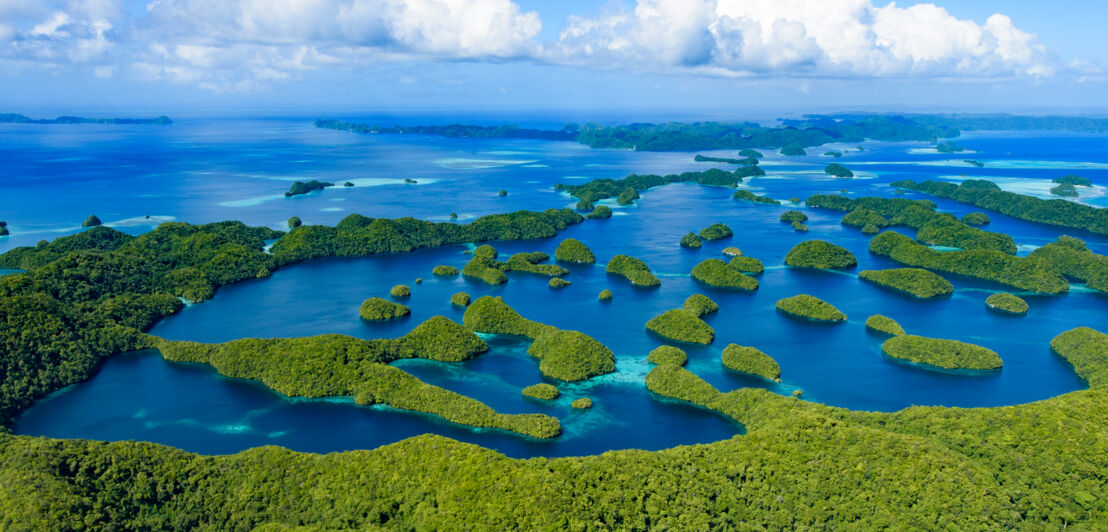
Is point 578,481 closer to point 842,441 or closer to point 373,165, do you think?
point 842,441

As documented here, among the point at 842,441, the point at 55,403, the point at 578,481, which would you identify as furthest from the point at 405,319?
the point at 842,441

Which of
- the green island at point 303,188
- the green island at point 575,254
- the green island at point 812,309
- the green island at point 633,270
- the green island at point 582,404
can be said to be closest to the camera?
the green island at point 582,404

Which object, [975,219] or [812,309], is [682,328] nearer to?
[812,309]

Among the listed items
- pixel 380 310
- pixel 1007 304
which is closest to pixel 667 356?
pixel 380 310

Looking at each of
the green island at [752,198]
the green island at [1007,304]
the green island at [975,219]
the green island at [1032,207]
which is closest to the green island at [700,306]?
the green island at [1007,304]

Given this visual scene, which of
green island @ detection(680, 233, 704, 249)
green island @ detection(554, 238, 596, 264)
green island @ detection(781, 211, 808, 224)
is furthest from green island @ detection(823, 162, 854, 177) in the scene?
green island @ detection(554, 238, 596, 264)

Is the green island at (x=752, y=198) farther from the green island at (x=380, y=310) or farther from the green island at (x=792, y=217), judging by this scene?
the green island at (x=380, y=310)

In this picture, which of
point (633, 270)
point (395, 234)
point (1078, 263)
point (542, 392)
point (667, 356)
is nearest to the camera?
point (542, 392)
